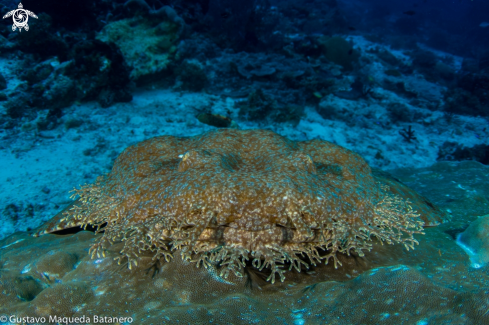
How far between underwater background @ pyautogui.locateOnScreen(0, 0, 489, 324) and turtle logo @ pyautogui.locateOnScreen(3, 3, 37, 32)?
75 mm

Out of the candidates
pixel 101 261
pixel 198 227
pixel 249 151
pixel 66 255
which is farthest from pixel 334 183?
pixel 66 255

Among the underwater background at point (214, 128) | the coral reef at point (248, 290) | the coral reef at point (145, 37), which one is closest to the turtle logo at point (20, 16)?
the underwater background at point (214, 128)

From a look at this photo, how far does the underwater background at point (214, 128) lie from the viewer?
2.38m

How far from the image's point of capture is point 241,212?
8.86ft

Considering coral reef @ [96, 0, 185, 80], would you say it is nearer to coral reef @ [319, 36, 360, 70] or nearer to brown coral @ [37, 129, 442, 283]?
coral reef @ [319, 36, 360, 70]

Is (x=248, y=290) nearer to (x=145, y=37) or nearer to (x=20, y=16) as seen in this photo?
(x=145, y=37)

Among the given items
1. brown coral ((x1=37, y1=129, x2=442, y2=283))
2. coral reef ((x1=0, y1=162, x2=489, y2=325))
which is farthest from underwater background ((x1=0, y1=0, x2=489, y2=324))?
brown coral ((x1=37, y1=129, x2=442, y2=283))

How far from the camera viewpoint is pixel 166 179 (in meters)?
3.18

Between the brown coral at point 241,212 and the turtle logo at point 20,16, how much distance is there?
11.4 meters

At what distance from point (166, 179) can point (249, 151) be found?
4.61 feet

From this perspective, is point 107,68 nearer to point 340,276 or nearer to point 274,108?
point 274,108

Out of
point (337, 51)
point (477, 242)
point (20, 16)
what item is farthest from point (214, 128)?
point (337, 51)

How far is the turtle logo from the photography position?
10461 mm

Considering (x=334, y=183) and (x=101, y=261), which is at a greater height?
(x=334, y=183)
